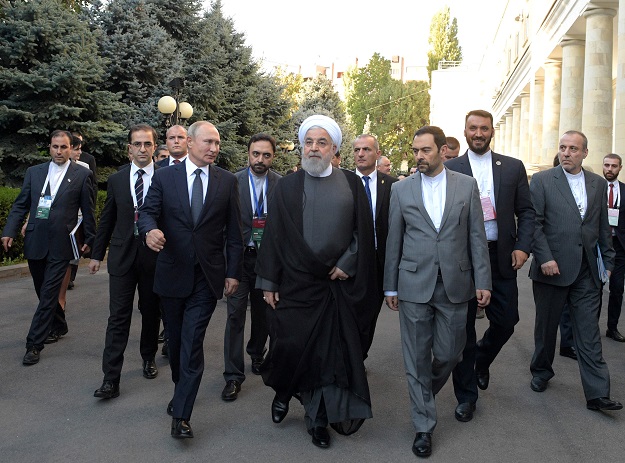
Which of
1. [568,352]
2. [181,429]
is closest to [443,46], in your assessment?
[568,352]

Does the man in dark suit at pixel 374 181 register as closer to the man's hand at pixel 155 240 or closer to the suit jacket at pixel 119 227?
the suit jacket at pixel 119 227

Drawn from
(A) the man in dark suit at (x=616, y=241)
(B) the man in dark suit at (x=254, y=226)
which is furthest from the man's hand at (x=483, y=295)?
(A) the man in dark suit at (x=616, y=241)

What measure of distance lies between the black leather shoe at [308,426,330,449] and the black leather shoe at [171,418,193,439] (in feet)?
2.85

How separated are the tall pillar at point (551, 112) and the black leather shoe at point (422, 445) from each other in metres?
21.5

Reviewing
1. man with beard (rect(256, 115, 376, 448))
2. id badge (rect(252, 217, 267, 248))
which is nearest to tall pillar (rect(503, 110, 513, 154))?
id badge (rect(252, 217, 267, 248))

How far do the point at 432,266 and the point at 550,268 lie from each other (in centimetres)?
145

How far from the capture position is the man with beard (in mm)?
4723

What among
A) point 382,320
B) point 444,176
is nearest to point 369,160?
point 444,176

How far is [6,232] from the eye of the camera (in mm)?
6891

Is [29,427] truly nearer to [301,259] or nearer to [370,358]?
[301,259]

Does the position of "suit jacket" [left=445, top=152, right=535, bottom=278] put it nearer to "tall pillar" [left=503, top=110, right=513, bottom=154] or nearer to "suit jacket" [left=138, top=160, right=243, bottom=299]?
"suit jacket" [left=138, top=160, right=243, bottom=299]

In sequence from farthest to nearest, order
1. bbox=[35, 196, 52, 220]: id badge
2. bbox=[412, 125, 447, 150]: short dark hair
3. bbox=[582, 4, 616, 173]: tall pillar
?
bbox=[582, 4, 616, 173]: tall pillar, bbox=[35, 196, 52, 220]: id badge, bbox=[412, 125, 447, 150]: short dark hair

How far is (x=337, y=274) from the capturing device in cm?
473

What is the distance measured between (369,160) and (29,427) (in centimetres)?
369
